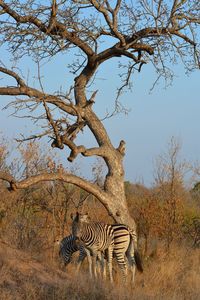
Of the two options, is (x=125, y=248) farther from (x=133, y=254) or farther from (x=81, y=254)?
(x=81, y=254)

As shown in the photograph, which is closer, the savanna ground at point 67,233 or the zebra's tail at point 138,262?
the savanna ground at point 67,233

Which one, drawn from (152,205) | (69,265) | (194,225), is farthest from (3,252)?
(194,225)

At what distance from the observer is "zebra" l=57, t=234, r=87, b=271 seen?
588 inches

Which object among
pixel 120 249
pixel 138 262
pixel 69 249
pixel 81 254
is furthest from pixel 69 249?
pixel 138 262

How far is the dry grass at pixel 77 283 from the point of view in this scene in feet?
35.0

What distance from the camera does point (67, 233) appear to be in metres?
19.0

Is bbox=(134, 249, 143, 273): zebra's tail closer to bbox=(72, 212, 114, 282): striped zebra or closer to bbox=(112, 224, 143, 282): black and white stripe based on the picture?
bbox=(112, 224, 143, 282): black and white stripe

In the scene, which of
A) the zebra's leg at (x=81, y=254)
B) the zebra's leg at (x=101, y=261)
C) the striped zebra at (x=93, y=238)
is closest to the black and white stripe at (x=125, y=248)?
the striped zebra at (x=93, y=238)

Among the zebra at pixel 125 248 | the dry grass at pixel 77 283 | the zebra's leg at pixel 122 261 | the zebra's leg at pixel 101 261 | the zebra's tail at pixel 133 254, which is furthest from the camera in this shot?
the zebra's tail at pixel 133 254

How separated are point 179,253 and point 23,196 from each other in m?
5.37

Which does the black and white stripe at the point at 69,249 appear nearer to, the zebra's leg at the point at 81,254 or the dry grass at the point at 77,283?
the zebra's leg at the point at 81,254

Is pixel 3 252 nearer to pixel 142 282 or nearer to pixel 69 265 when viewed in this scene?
pixel 69 265

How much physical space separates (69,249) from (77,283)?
12.7ft

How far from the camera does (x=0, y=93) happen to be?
14.1m
